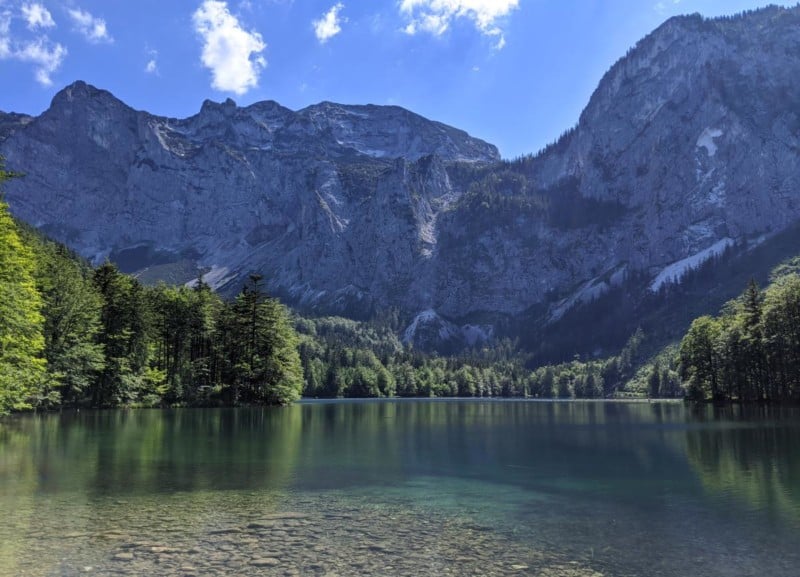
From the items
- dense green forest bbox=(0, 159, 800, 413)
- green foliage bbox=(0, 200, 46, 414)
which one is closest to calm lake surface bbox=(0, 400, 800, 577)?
green foliage bbox=(0, 200, 46, 414)

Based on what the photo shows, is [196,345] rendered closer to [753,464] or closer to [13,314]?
[13,314]

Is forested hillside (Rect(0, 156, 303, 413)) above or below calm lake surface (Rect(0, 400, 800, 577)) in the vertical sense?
above

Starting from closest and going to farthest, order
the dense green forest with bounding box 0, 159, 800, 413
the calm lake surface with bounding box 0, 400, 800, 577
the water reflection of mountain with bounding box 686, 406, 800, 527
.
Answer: the calm lake surface with bounding box 0, 400, 800, 577 → the water reflection of mountain with bounding box 686, 406, 800, 527 → the dense green forest with bounding box 0, 159, 800, 413

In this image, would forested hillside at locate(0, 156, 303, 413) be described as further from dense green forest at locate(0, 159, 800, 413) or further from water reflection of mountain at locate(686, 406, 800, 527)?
water reflection of mountain at locate(686, 406, 800, 527)

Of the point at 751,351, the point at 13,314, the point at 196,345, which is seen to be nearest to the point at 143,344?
the point at 196,345

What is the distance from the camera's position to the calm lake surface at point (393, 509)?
12234 millimetres

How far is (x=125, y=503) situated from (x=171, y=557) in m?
5.92

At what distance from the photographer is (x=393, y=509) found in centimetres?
1739

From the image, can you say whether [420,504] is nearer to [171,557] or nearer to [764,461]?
[171,557]

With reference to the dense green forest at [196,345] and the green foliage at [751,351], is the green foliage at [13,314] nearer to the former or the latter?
the dense green forest at [196,345]

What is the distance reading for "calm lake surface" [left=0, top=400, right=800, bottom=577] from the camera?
12234mm

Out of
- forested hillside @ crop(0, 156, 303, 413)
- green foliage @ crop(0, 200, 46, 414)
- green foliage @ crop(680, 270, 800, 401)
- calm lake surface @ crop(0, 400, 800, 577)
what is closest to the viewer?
calm lake surface @ crop(0, 400, 800, 577)

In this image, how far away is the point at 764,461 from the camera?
2717 cm

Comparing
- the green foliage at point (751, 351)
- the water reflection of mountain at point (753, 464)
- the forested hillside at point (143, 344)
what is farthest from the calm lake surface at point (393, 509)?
the green foliage at point (751, 351)
